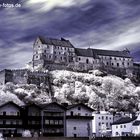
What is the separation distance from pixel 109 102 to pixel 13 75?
3323cm

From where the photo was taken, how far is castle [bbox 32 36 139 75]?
163 m

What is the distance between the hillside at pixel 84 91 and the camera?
133 meters

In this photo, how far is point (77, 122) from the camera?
77938mm

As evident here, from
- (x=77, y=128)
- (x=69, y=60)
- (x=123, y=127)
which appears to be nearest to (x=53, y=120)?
(x=77, y=128)

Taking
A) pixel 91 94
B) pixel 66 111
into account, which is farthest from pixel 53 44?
pixel 66 111

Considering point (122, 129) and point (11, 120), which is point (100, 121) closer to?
point (122, 129)

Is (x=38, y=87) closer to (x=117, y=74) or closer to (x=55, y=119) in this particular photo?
(x=117, y=74)

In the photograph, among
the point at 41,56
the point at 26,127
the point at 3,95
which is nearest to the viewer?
the point at 26,127

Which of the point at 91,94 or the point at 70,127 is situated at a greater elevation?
the point at 91,94

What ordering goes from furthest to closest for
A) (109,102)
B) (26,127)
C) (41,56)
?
(41,56) < (109,102) < (26,127)

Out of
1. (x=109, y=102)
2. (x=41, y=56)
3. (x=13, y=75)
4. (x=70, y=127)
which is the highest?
(x=41, y=56)

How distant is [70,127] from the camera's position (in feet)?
254

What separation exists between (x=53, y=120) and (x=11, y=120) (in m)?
7.80

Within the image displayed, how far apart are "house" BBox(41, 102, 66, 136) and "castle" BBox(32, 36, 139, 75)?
265 ft
